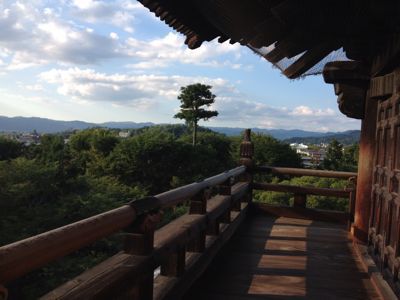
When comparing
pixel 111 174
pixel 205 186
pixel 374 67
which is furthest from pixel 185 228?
pixel 111 174

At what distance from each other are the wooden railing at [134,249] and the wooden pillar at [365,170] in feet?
6.26

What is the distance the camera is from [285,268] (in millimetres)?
4641

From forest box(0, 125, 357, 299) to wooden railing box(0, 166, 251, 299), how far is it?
64.5ft

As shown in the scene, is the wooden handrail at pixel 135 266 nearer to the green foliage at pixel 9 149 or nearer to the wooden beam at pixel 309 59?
the wooden beam at pixel 309 59

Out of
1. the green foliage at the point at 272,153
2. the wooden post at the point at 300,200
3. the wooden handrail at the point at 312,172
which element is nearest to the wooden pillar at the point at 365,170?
the wooden handrail at the point at 312,172

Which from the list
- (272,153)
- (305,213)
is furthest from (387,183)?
(272,153)

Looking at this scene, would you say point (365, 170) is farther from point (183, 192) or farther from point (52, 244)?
point (52, 244)

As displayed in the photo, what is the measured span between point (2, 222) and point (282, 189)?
72.5ft

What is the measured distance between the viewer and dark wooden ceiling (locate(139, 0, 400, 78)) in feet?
8.21

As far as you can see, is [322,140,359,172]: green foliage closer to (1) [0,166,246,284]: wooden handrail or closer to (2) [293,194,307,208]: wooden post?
(2) [293,194,307,208]: wooden post

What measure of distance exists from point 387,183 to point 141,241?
259 cm

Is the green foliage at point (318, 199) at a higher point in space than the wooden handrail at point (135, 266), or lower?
lower

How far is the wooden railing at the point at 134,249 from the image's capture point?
1.53 metres

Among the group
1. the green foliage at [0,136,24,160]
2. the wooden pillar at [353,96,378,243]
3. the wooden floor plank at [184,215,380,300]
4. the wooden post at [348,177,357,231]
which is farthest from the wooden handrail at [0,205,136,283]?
the green foliage at [0,136,24,160]
